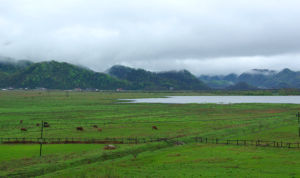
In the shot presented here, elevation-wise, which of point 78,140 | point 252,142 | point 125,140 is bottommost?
point 78,140

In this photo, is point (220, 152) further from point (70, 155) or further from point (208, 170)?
point (70, 155)

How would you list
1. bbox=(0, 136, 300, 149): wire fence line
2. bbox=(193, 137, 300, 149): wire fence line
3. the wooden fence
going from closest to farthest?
1. bbox=(193, 137, 300, 149): wire fence line
2. bbox=(0, 136, 300, 149): wire fence line
3. the wooden fence

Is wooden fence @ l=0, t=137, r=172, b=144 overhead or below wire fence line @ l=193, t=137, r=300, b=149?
below

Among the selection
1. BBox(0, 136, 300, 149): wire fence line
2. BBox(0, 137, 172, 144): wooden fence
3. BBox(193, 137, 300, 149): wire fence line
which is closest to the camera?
BBox(193, 137, 300, 149): wire fence line

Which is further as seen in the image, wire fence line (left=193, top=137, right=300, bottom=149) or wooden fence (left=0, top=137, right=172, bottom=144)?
wooden fence (left=0, top=137, right=172, bottom=144)

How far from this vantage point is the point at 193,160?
1887 inches

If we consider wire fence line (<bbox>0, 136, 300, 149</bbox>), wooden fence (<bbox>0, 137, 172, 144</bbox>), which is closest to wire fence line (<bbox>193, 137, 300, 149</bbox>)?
wire fence line (<bbox>0, 136, 300, 149</bbox>)

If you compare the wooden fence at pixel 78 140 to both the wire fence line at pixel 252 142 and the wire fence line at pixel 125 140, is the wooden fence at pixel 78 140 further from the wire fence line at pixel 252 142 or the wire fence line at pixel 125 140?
the wire fence line at pixel 252 142

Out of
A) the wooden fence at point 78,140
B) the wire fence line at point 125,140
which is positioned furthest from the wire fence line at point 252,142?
the wooden fence at point 78,140

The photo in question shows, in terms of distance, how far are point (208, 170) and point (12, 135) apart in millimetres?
53122

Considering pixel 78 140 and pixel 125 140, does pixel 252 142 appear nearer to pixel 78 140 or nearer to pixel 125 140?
pixel 125 140

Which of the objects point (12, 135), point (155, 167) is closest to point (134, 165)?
point (155, 167)

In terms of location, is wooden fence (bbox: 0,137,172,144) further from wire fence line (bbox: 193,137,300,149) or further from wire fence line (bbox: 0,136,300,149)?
wire fence line (bbox: 193,137,300,149)

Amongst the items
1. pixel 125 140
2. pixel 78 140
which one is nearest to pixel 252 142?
pixel 125 140
